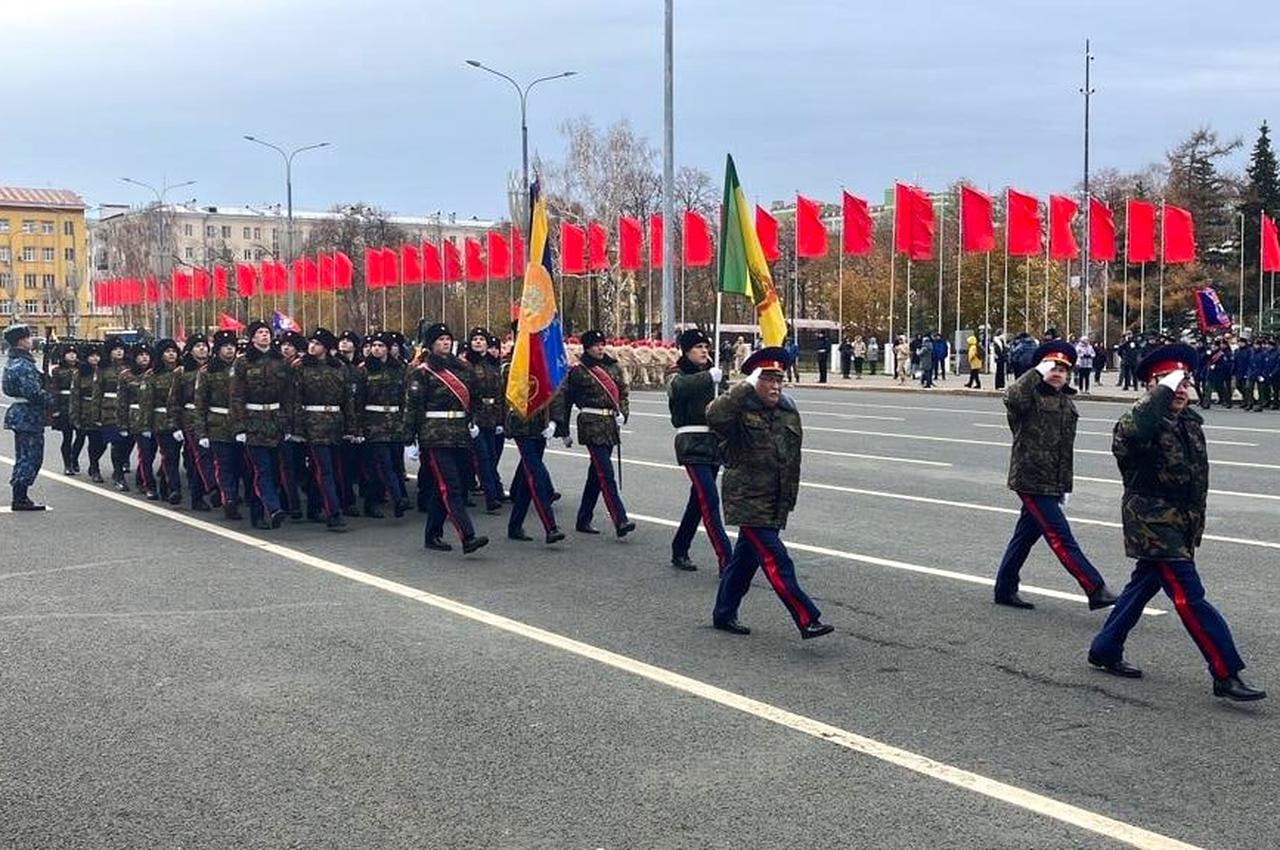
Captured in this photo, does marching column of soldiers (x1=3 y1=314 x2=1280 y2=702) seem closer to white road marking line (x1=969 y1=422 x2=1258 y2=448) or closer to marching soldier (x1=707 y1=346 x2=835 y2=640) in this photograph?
marching soldier (x1=707 y1=346 x2=835 y2=640)

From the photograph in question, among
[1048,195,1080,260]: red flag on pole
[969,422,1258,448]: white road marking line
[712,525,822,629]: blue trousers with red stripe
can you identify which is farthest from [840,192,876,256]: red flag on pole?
[712,525,822,629]: blue trousers with red stripe

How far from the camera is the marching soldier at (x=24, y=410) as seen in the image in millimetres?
13305

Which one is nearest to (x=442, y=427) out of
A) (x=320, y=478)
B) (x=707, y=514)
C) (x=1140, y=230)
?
(x=320, y=478)

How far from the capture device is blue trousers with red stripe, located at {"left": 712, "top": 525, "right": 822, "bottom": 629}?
7371 millimetres

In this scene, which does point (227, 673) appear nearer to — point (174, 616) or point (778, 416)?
point (174, 616)

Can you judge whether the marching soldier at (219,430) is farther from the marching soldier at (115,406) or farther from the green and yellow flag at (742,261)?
the green and yellow flag at (742,261)

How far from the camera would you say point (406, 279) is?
5953 centimetres

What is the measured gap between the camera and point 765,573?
7547 millimetres

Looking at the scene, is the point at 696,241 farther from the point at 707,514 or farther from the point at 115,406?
the point at 707,514

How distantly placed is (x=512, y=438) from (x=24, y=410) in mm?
5572

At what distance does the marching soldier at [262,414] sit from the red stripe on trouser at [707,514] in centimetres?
461

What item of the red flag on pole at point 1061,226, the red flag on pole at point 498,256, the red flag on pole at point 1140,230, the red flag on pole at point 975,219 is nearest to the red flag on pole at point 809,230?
the red flag on pole at point 975,219

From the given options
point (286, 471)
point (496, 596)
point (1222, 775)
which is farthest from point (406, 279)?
point (1222, 775)

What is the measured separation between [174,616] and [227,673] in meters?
1.63
